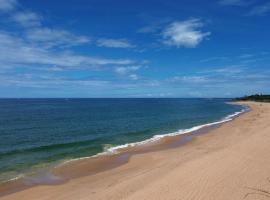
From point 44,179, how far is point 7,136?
1705 centimetres

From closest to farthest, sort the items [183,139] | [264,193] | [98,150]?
[264,193] < [98,150] < [183,139]

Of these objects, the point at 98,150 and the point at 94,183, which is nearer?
the point at 94,183

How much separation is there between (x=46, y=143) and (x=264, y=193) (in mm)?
20458

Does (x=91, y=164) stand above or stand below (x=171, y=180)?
below

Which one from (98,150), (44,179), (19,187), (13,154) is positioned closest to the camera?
(19,187)

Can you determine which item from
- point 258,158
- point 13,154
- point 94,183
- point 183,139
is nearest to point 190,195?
point 94,183

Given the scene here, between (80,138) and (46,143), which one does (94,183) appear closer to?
(46,143)

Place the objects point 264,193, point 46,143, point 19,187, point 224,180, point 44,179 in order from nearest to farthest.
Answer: point 264,193
point 224,180
point 19,187
point 44,179
point 46,143

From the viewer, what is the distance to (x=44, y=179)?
15.7 m

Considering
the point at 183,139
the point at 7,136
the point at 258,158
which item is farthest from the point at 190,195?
the point at 7,136

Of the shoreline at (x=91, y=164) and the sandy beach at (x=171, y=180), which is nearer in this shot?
the sandy beach at (x=171, y=180)

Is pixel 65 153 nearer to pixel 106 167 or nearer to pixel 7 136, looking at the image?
pixel 106 167

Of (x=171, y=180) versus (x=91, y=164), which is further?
(x=91, y=164)

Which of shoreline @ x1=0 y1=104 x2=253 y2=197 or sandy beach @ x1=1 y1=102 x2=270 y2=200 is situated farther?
shoreline @ x1=0 y1=104 x2=253 y2=197
